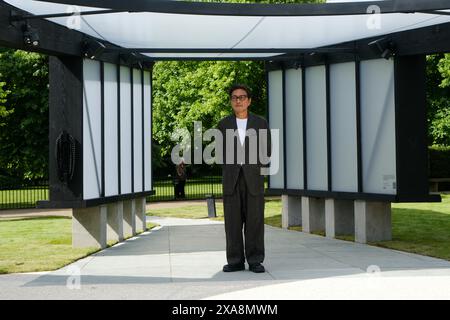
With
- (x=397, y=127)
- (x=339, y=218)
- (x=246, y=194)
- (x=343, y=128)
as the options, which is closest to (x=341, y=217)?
(x=339, y=218)

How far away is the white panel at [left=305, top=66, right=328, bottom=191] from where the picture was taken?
15.5 m

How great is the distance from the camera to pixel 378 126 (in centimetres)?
1377

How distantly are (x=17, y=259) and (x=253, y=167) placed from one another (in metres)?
4.37

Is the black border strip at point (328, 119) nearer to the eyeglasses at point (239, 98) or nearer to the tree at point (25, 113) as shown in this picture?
the eyeglasses at point (239, 98)

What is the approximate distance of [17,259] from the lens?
12.0 m

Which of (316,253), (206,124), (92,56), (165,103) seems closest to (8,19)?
(92,56)

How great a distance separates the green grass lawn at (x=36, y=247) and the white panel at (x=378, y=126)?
4.92 meters

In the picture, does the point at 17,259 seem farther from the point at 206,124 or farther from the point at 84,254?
the point at 206,124

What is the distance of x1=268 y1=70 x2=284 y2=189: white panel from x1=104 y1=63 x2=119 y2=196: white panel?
390 cm

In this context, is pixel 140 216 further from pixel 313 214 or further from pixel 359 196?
pixel 359 196

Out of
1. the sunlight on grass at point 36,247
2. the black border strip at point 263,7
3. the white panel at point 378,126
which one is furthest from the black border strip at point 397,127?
the sunlight on grass at point 36,247

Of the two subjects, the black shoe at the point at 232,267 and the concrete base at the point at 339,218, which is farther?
the concrete base at the point at 339,218

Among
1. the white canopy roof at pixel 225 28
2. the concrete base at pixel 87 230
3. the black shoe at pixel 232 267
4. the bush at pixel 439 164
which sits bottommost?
the black shoe at pixel 232 267

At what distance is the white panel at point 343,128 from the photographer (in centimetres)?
1445
